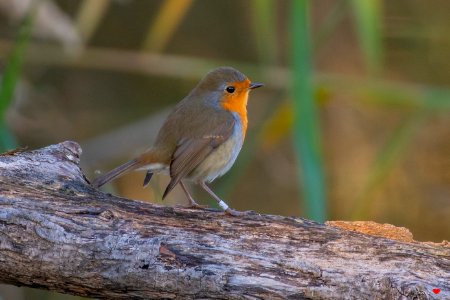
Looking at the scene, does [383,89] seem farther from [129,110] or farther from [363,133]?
[129,110]

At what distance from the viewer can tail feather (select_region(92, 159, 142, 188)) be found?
12.0 ft

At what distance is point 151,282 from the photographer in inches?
115

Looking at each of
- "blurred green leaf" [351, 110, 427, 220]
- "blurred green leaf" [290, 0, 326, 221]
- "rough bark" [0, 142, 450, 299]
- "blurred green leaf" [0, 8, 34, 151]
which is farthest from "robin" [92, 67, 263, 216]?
"blurred green leaf" [351, 110, 427, 220]

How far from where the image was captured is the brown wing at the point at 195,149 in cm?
414

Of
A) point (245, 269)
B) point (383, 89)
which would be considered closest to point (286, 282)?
point (245, 269)

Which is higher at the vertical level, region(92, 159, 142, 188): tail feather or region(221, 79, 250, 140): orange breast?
region(221, 79, 250, 140): orange breast

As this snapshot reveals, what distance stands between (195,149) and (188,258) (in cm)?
131

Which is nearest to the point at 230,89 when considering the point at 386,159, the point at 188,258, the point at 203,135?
the point at 203,135

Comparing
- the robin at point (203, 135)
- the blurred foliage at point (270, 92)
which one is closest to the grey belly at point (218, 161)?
the robin at point (203, 135)

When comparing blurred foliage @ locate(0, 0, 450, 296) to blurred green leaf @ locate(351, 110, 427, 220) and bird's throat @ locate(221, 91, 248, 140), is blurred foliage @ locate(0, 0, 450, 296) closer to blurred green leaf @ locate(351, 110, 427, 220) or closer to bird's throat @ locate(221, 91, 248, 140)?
blurred green leaf @ locate(351, 110, 427, 220)

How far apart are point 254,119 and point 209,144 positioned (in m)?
2.80

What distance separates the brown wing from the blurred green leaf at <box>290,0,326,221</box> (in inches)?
12.9

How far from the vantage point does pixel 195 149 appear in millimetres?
4238

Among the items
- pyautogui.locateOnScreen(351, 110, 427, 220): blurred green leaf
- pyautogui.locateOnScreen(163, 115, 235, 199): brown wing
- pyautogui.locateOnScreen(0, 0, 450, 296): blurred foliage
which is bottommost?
pyautogui.locateOnScreen(163, 115, 235, 199): brown wing
